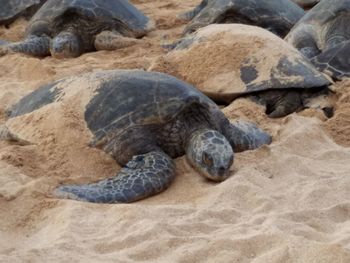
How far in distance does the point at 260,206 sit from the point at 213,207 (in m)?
0.24

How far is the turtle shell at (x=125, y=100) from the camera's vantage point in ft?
13.3

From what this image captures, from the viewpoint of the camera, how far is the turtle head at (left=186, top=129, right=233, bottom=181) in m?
3.84

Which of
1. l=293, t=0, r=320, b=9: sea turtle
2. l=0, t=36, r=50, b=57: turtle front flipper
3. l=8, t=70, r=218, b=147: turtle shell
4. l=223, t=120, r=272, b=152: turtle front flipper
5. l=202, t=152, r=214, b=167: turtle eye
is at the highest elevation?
l=8, t=70, r=218, b=147: turtle shell

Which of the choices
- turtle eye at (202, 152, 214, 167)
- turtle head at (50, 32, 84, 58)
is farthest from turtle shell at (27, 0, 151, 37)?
turtle eye at (202, 152, 214, 167)

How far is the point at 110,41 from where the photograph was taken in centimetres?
719

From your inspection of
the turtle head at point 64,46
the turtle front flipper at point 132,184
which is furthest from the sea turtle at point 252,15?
the turtle front flipper at point 132,184

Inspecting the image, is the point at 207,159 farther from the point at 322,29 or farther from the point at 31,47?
the point at 31,47

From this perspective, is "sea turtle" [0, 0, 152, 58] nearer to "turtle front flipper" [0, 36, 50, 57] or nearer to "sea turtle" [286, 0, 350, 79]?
"turtle front flipper" [0, 36, 50, 57]

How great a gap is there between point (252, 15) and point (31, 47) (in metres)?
2.29

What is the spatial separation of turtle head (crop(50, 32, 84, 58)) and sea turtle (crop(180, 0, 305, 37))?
4.10 ft

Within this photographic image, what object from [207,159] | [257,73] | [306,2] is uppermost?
[207,159]

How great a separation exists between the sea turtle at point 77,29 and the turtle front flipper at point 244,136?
2.99 metres

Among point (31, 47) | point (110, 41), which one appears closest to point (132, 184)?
point (110, 41)

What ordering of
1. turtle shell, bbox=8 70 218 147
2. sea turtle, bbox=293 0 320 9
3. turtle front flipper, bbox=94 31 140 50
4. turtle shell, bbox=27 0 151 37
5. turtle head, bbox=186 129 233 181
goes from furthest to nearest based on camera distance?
sea turtle, bbox=293 0 320 9, turtle shell, bbox=27 0 151 37, turtle front flipper, bbox=94 31 140 50, turtle shell, bbox=8 70 218 147, turtle head, bbox=186 129 233 181
